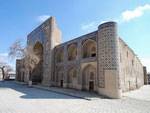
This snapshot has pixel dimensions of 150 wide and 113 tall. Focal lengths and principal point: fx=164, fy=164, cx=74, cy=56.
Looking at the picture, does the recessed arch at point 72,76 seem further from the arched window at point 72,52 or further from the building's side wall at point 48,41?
the building's side wall at point 48,41

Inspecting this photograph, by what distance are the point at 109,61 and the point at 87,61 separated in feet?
13.2

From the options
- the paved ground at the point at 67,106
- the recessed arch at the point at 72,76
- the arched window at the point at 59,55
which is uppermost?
the arched window at the point at 59,55

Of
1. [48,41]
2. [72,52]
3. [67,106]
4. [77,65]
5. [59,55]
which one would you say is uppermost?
[48,41]

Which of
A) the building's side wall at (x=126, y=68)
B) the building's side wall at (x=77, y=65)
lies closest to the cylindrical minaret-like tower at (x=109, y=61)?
the building's side wall at (x=77, y=65)

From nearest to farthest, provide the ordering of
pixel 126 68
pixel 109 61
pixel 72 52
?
pixel 109 61, pixel 126 68, pixel 72 52

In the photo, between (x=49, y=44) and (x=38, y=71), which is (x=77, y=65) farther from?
(x=38, y=71)

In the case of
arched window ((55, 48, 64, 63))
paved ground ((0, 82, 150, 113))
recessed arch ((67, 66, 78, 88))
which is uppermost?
arched window ((55, 48, 64, 63))

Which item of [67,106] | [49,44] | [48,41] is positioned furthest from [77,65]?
[67,106]

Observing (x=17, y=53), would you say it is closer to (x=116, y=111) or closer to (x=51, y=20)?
(x=51, y=20)

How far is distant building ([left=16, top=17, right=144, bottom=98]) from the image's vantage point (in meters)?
15.8

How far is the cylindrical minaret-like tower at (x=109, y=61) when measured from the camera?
1530 cm

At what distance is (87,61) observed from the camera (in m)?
19.4

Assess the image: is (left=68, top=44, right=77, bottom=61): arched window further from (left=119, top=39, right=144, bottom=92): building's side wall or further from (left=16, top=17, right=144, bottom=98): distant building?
(left=119, top=39, right=144, bottom=92): building's side wall

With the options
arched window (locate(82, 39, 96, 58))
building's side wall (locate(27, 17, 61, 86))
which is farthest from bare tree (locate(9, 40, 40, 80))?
arched window (locate(82, 39, 96, 58))
